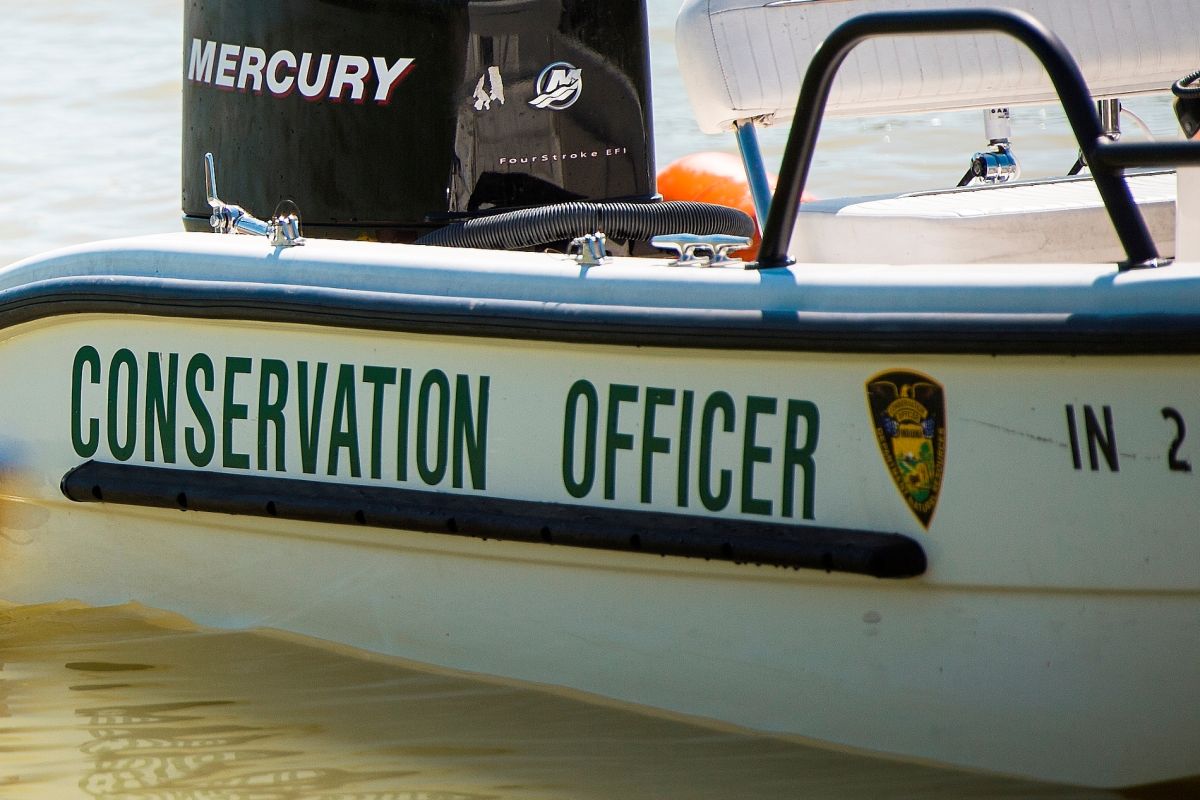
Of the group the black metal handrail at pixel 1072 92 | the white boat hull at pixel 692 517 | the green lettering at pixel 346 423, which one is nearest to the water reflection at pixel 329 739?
the white boat hull at pixel 692 517

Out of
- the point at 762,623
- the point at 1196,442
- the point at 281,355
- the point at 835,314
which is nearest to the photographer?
the point at 1196,442

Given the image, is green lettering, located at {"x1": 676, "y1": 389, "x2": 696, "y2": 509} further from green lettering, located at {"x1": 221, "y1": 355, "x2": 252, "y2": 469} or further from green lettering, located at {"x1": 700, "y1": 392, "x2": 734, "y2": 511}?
green lettering, located at {"x1": 221, "y1": 355, "x2": 252, "y2": 469}

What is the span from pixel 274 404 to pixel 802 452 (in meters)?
1.05

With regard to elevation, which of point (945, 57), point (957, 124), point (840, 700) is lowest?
point (840, 700)

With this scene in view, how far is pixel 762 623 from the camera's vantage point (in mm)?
2709

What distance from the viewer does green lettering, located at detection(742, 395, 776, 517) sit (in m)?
2.61

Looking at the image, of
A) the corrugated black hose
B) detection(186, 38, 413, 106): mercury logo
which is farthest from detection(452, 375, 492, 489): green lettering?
detection(186, 38, 413, 106): mercury logo

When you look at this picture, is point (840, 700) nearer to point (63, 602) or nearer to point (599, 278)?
point (599, 278)

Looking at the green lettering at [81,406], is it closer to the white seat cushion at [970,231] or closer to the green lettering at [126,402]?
the green lettering at [126,402]

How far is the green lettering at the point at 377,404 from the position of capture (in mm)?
2932

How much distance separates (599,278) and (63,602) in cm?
149

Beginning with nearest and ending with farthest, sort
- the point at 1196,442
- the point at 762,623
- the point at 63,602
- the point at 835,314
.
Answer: the point at 1196,442
the point at 835,314
the point at 762,623
the point at 63,602

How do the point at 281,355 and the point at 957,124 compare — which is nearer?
the point at 281,355

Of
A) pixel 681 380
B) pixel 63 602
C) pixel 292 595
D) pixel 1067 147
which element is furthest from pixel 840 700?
pixel 1067 147
